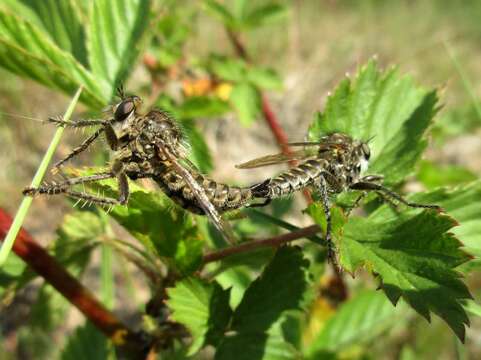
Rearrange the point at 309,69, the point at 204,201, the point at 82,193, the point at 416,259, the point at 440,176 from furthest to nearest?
the point at 309,69
the point at 440,176
the point at 204,201
the point at 82,193
the point at 416,259

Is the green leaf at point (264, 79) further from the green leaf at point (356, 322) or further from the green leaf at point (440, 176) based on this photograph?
the green leaf at point (356, 322)

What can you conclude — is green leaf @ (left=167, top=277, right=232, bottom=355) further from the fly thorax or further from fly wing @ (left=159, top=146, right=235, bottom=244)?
the fly thorax

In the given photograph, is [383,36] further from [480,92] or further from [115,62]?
[115,62]

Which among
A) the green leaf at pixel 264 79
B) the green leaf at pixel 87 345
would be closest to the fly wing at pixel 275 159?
the green leaf at pixel 87 345

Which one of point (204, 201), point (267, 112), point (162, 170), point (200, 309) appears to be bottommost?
point (200, 309)

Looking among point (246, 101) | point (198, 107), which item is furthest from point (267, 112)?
point (198, 107)

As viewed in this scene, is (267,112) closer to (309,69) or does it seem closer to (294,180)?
(294,180)

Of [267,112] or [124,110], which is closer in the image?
[124,110]
